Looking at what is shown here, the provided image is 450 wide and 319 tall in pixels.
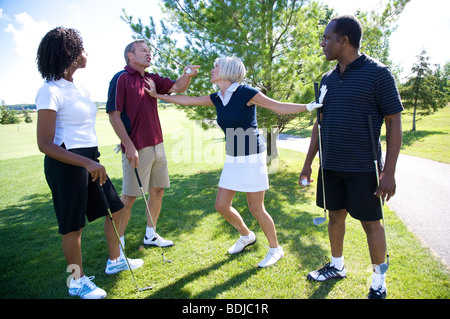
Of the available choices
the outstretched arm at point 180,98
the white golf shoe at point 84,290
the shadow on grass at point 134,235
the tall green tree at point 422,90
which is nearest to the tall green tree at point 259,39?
the shadow on grass at point 134,235

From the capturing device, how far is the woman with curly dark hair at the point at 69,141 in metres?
2.24

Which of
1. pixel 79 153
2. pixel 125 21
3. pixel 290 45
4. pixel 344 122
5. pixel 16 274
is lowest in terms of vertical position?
pixel 16 274

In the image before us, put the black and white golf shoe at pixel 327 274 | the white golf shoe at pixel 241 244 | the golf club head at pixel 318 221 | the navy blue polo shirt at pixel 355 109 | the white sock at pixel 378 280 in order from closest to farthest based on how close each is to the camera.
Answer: the navy blue polo shirt at pixel 355 109 → the white sock at pixel 378 280 → the golf club head at pixel 318 221 → the black and white golf shoe at pixel 327 274 → the white golf shoe at pixel 241 244

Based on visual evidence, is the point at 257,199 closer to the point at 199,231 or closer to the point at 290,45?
the point at 199,231

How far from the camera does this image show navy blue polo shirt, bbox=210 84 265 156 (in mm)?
2820

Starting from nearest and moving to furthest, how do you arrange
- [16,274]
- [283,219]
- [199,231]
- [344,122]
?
[344,122] < [16,274] < [199,231] < [283,219]

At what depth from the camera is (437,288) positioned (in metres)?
2.60

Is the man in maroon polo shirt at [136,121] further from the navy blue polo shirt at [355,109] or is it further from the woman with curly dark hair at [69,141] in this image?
the navy blue polo shirt at [355,109]

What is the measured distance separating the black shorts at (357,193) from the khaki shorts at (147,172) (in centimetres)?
193

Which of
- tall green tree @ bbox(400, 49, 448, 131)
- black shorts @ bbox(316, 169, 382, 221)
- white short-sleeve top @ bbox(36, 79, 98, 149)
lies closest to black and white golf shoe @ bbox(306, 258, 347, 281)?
black shorts @ bbox(316, 169, 382, 221)

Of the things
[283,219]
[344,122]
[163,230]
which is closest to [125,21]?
[163,230]

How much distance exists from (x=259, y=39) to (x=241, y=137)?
14.2 ft

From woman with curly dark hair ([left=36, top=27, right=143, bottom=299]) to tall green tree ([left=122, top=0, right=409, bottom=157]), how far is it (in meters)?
4.19

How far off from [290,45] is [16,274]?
6820mm
